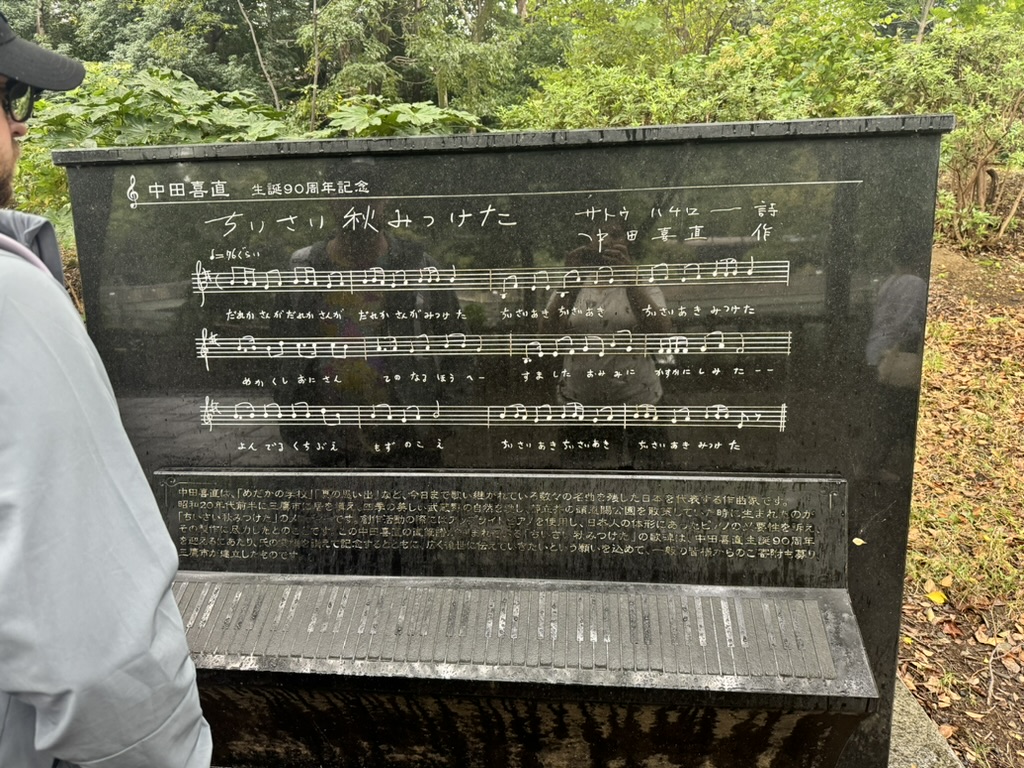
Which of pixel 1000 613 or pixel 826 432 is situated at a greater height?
pixel 826 432

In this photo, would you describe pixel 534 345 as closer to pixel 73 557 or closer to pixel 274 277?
pixel 274 277

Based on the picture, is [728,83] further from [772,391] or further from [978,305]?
[772,391]

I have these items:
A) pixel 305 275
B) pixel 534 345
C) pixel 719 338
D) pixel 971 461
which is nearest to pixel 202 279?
pixel 305 275

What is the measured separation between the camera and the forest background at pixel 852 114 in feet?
12.0

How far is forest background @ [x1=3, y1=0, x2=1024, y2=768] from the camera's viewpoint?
3671mm

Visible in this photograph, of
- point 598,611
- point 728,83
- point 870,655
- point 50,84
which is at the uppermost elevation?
point 728,83

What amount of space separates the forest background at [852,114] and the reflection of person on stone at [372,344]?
6.14 feet

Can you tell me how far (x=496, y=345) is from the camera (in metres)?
2.60

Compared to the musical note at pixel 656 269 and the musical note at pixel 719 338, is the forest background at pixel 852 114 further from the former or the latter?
the musical note at pixel 656 269

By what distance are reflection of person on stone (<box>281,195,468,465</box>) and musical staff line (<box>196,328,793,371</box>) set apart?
0.02 m

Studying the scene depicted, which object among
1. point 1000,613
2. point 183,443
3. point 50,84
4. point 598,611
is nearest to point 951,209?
point 1000,613

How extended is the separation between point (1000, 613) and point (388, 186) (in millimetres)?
3730

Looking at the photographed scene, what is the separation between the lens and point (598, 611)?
2.45 m

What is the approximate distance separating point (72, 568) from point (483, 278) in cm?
178
